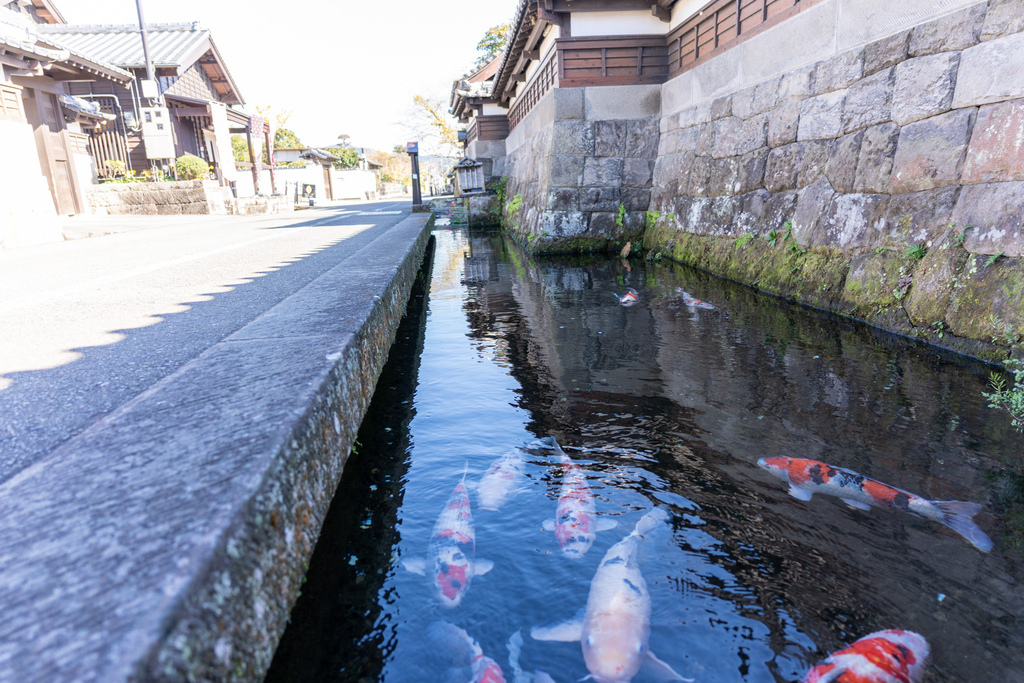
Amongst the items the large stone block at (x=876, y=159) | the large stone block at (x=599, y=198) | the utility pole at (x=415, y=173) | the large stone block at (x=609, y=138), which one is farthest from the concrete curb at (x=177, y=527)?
the utility pole at (x=415, y=173)

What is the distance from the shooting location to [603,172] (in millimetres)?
12898

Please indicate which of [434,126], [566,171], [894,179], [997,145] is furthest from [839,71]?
[434,126]

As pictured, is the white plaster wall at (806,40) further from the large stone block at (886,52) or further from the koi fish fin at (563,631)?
the koi fish fin at (563,631)

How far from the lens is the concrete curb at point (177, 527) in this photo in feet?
3.12

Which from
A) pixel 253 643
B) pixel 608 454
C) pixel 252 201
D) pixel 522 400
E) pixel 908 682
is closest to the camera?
pixel 253 643

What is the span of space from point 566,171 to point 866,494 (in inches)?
431

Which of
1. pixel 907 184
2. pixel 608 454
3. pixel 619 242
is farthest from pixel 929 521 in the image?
pixel 619 242

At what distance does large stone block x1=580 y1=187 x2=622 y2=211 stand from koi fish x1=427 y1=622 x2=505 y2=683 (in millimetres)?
11682

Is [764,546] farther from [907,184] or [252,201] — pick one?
[252,201]

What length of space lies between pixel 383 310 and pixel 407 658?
2.65m

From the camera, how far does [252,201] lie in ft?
69.5

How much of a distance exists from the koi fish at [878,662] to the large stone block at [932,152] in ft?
16.8

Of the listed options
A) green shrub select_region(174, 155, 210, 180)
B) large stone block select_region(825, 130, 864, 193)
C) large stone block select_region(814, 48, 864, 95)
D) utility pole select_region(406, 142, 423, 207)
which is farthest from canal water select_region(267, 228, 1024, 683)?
green shrub select_region(174, 155, 210, 180)

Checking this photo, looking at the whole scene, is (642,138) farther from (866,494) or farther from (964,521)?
(964,521)
